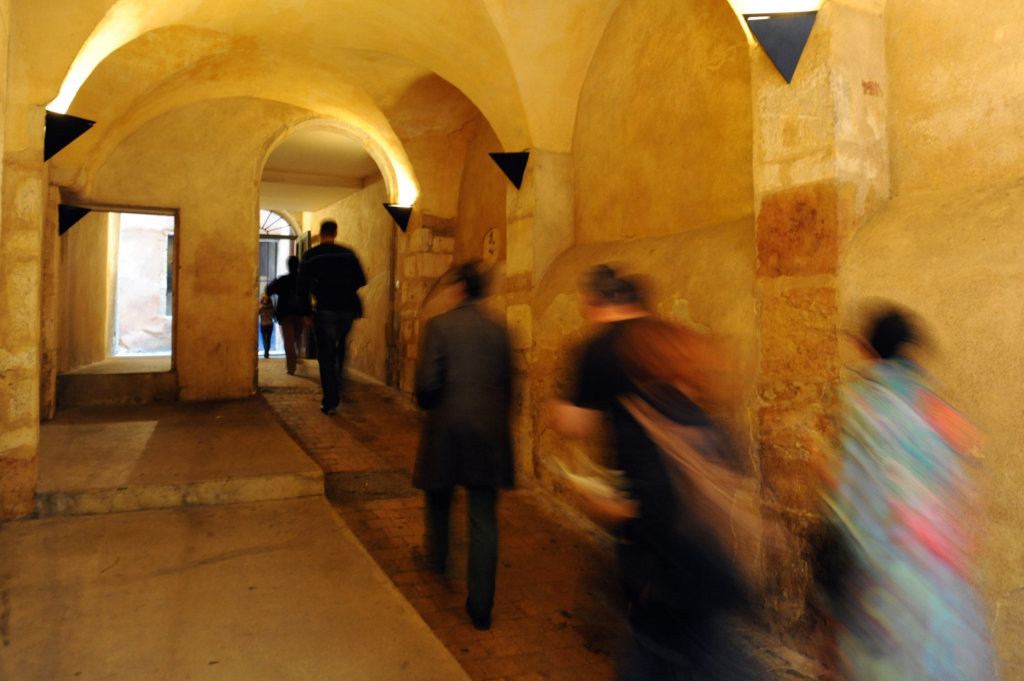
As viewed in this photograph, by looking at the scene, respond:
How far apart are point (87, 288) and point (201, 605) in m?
8.39

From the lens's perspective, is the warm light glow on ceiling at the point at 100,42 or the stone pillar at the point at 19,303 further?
the warm light glow on ceiling at the point at 100,42

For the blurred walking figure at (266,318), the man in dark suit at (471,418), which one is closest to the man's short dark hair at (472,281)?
the man in dark suit at (471,418)

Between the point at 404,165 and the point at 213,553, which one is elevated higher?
the point at 404,165

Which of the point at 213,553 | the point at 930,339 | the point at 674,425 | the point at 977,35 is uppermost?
the point at 977,35

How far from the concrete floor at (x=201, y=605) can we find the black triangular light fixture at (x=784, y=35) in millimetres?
2659

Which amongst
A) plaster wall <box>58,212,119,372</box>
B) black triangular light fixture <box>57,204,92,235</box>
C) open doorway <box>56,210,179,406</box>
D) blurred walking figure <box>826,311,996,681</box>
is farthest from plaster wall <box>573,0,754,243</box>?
plaster wall <box>58,212,119,372</box>

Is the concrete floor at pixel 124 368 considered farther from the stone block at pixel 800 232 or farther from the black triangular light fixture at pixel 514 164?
the stone block at pixel 800 232

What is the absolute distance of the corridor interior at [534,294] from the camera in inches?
93.0

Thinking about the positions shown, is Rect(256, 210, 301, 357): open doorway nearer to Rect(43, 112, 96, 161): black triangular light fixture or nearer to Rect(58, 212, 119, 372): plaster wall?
Rect(58, 212, 119, 372): plaster wall

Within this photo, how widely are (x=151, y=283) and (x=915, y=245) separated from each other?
59.6ft

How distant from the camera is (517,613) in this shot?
10.2ft

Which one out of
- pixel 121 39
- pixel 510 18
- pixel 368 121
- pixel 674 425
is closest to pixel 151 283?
pixel 368 121

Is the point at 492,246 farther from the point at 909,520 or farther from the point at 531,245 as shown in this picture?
the point at 909,520

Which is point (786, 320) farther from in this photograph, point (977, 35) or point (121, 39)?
point (121, 39)
